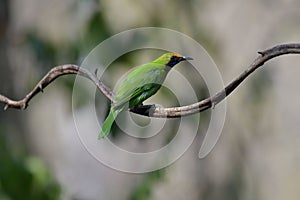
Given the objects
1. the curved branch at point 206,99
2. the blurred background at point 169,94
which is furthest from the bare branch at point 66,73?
the blurred background at point 169,94

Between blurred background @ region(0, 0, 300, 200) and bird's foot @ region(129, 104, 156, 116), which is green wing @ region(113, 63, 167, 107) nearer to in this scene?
bird's foot @ region(129, 104, 156, 116)

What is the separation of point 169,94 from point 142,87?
4.04 ft

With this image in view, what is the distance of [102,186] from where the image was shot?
2.72 meters

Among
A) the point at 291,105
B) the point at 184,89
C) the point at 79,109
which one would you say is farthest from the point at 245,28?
the point at 79,109

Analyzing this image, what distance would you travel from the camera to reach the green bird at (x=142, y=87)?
1.59ft

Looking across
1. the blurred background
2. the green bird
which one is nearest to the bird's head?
the green bird

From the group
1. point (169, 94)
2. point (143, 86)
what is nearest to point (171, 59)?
point (143, 86)

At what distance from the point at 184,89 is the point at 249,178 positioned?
38.9 inches

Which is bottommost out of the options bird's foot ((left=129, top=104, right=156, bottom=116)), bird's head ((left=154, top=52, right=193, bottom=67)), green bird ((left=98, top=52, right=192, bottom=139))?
bird's foot ((left=129, top=104, right=156, bottom=116))

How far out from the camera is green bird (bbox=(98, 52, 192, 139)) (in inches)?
19.1

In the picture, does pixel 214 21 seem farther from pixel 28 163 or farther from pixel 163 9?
pixel 28 163

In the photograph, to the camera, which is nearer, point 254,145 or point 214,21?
point 254,145

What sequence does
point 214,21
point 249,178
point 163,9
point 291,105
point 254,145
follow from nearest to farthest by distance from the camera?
point 163,9, point 249,178, point 254,145, point 214,21, point 291,105

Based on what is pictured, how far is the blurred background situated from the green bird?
33.4 inches
